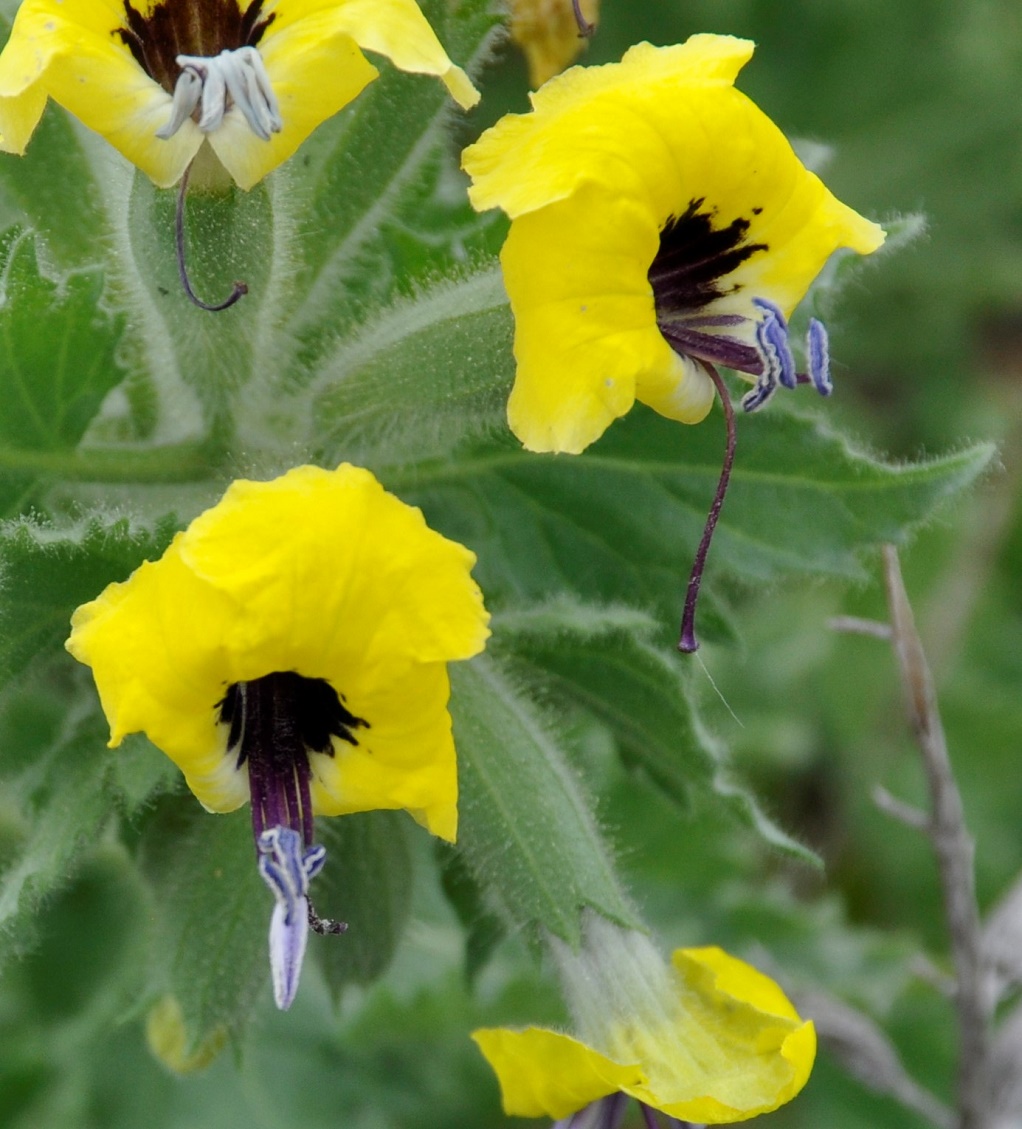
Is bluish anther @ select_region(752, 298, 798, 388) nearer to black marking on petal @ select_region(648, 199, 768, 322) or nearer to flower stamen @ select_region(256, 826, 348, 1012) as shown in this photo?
black marking on petal @ select_region(648, 199, 768, 322)

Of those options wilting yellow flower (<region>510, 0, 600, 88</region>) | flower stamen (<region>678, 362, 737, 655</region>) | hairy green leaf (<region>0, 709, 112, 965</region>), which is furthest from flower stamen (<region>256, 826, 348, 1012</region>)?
wilting yellow flower (<region>510, 0, 600, 88</region>)

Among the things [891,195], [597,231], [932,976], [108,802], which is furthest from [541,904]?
[891,195]

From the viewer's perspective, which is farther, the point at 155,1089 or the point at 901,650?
the point at 155,1089

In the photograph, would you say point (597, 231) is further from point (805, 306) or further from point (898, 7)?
point (898, 7)

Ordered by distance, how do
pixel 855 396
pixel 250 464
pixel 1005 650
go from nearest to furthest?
pixel 250 464
pixel 1005 650
pixel 855 396

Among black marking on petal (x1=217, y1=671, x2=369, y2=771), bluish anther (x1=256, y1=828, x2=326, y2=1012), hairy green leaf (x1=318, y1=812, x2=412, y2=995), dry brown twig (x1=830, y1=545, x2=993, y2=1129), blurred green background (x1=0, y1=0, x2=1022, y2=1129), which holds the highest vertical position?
black marking on petal (x1=217, y1=671, x2=369, y2=771)

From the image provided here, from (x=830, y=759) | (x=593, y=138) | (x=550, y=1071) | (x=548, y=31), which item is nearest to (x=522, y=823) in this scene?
(x=550, y=1071)
